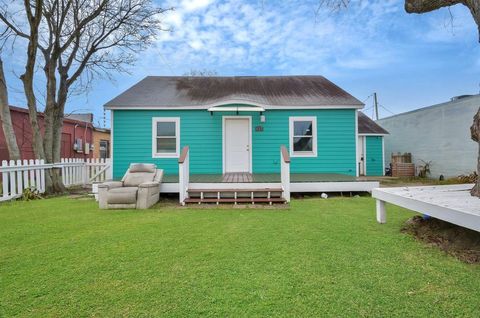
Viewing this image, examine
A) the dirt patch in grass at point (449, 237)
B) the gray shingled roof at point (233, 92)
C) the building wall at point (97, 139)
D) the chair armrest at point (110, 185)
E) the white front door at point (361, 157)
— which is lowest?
the dirt patch in grass at point (449, 237)

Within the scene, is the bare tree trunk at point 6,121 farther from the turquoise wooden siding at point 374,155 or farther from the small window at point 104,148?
the turquoise wooden siding at point 374,155

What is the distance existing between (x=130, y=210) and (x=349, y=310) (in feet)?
17.1

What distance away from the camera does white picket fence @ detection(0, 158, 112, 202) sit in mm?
6973

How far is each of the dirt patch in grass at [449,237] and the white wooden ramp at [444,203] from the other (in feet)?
1.39

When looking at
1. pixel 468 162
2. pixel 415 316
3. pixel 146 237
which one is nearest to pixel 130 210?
pixel 146 237

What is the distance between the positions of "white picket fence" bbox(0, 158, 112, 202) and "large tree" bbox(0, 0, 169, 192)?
14.2 inches

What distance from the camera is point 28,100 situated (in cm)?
815

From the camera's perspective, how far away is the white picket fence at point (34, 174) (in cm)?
697

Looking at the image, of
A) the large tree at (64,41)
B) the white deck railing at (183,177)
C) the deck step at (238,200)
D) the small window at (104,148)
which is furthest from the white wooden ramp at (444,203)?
the small window at (104,148)

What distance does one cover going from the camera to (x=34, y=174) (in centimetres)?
777

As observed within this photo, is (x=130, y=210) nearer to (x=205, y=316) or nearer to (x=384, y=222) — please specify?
(x=205, y=316)

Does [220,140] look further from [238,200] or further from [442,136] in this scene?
[442,136]

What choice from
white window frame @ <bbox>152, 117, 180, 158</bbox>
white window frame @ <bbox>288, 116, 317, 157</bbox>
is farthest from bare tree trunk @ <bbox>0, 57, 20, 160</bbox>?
white window frame @ <bbox>288, 116, 317, 157</bbox>

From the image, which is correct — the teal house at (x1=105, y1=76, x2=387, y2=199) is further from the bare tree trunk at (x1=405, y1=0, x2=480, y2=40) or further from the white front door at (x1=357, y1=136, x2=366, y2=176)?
the white front door at (x1=357, y1=136, x2=366, y2=176)
